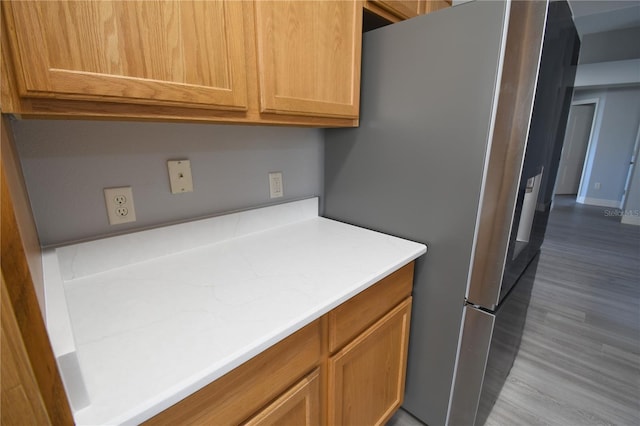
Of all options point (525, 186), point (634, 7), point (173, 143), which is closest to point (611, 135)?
point (634, 7)

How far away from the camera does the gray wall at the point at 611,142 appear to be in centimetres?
499

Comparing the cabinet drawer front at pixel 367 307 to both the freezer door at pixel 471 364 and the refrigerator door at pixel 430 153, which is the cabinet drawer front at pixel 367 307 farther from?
the freezer door at pixel 471 364

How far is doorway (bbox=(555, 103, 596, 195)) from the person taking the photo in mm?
5879

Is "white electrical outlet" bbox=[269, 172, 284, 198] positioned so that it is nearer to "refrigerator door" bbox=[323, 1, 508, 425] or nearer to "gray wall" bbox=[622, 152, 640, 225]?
"refrigerator door" bbox=[323, 1, 508, 425]

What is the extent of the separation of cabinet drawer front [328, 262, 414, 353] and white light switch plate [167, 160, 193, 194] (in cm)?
66

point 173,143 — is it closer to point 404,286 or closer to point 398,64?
point 398,64

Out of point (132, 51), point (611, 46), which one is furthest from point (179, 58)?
point (611, 46)

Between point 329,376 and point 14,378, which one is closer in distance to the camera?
point 14,378

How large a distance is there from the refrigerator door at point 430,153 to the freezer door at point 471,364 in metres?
0.03

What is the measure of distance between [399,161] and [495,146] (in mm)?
337

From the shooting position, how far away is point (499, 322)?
1.04 m

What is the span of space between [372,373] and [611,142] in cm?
681

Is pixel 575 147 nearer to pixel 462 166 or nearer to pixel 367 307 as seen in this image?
pixel 462 166

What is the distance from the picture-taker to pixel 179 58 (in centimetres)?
Result: 68
